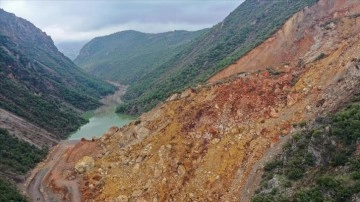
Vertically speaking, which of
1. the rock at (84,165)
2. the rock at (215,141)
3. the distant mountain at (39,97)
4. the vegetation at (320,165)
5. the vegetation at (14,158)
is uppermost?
the distant mountain at (39,97)

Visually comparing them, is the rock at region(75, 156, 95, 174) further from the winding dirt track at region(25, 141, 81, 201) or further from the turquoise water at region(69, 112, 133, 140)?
the turquoise water at region(69, 112, 133, 140)

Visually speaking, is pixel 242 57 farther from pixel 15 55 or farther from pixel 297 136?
pixel 15 55

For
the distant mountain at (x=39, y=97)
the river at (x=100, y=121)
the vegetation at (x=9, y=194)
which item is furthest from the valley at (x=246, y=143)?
the river at (x=100, y=121)

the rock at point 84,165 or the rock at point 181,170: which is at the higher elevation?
the rock at point 84,165

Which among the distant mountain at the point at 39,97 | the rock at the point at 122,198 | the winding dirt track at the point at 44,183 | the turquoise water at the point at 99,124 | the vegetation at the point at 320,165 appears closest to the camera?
the vegetation at the point at 320,165

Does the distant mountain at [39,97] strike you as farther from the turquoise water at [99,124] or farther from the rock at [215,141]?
the rock at [215,141]

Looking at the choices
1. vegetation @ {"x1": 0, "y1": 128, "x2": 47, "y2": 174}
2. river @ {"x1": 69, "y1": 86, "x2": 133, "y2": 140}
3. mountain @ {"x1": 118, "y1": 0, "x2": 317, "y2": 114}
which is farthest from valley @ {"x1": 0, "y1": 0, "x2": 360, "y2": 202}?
mountain @ {"x1": 118, "y1": 0, "x2": 317, "y2": 114}

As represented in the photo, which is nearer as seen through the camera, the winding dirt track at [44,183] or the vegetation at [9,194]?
the vegetation at [9,194]

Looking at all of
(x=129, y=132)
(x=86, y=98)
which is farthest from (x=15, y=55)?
(x=129, y=132)
